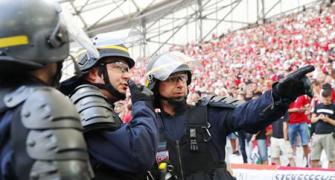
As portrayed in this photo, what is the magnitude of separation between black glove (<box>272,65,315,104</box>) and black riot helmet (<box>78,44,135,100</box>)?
889 mm

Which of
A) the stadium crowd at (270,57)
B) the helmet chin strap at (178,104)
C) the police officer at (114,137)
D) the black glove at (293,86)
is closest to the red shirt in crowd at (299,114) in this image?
the stadium crowd at (270,57)

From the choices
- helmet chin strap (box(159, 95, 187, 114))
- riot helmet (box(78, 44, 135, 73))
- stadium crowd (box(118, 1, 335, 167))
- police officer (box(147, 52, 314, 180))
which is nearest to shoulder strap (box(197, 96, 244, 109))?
police officer (box(147, 52, 314, 180))

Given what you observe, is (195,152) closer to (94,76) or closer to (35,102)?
(94,76)

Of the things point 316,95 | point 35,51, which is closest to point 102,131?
point 35,51

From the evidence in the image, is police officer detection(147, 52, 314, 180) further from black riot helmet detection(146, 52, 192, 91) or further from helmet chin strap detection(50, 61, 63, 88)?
helmet chin strap detection(50, 61, 63, 88)

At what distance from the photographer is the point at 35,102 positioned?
5.18ft

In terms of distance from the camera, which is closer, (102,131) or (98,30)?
(102,131)

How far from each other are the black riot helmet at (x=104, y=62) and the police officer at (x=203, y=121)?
24.2 inches

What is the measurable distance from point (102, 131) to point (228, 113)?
4.12ft

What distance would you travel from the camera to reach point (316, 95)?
853 cm

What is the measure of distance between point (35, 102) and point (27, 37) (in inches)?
10.0

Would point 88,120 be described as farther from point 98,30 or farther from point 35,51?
point 98,30

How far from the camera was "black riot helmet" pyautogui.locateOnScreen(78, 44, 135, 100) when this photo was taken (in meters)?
2.71

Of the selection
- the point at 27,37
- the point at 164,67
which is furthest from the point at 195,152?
the point at 27,37
